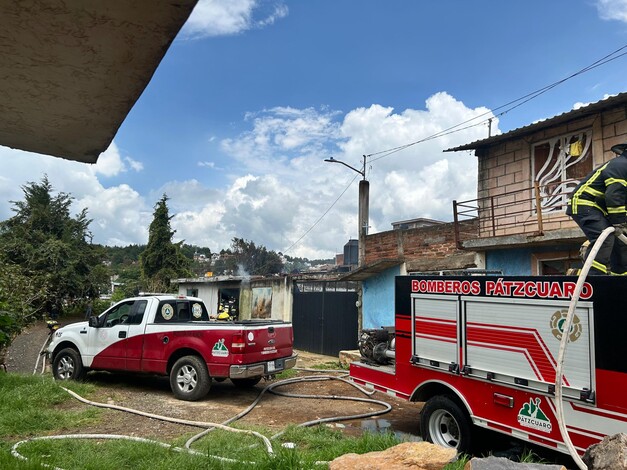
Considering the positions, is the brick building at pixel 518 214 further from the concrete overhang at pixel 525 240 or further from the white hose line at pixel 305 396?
the white hose line at pixel 305 396

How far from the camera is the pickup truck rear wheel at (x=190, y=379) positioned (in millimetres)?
8227

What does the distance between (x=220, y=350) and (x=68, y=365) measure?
3.98m

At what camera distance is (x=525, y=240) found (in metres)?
10.7

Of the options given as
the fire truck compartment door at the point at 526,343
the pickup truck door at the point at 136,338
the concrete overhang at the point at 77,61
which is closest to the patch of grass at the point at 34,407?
the pickup truck door at the point at 136,338

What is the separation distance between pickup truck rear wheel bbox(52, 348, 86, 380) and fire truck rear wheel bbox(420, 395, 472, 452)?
7.34 m

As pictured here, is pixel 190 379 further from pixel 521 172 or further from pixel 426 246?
pixel 521 172

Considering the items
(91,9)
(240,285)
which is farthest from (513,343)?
(240,285)

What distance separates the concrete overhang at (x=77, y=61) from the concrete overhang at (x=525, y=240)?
942cm

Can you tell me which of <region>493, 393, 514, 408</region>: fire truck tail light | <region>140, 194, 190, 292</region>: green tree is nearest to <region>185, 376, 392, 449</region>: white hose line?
<region>493, 393, 514, 408</region>: fire truck tail light

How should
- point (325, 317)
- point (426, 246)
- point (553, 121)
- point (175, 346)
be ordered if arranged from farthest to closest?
point (325, 317)
point (426, 246)
point (553, 121)
point (175, 346)

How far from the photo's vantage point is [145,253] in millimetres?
36438


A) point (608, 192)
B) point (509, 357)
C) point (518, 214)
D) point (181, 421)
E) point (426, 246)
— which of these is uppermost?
point (518, 214)

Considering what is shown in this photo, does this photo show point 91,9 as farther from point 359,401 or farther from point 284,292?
point 284,292

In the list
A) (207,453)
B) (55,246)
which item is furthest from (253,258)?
(207,453)
